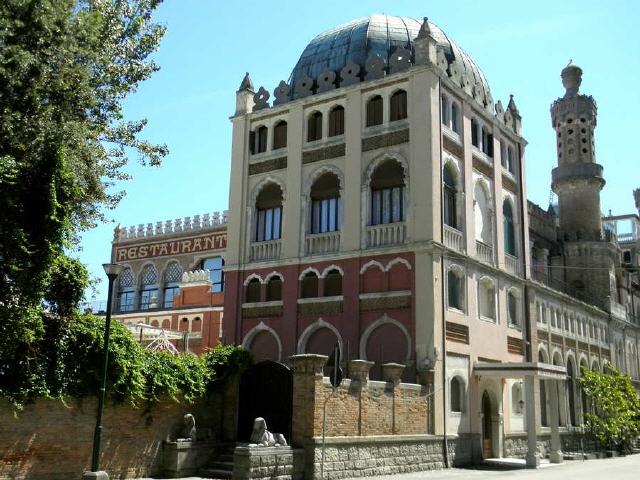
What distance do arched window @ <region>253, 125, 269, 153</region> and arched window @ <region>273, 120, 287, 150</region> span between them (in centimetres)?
48

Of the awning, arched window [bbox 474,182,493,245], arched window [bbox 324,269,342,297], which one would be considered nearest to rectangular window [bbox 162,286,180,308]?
arched window [bbox 324,269,342,297]

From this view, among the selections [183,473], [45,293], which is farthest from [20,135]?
[183,473]

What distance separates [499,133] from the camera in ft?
111

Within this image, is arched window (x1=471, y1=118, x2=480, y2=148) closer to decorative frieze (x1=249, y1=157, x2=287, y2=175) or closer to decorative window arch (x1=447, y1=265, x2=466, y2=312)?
decorative window arch (x1=447, y1=265, x2=466, y2=312)

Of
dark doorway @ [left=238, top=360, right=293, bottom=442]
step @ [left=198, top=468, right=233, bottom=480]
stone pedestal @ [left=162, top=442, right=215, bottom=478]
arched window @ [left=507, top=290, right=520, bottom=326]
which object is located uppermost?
arched window @ [left=507, top=290, right=520, bottom=326]

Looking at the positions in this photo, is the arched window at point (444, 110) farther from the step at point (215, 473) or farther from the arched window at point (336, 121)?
the step at point (215, 473)

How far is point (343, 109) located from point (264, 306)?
891 centimetres

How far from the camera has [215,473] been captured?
20.6m

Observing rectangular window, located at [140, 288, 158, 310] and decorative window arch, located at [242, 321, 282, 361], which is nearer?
decorative window arch, located at [242, 321, 282, 361]

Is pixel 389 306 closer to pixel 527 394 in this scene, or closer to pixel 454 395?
pixel 454 395

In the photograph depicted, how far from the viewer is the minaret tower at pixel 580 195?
146 feet

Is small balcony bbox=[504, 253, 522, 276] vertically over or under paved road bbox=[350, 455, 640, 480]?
over

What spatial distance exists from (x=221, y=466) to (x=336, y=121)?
15556 mm

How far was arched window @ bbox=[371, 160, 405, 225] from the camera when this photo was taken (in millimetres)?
28250
